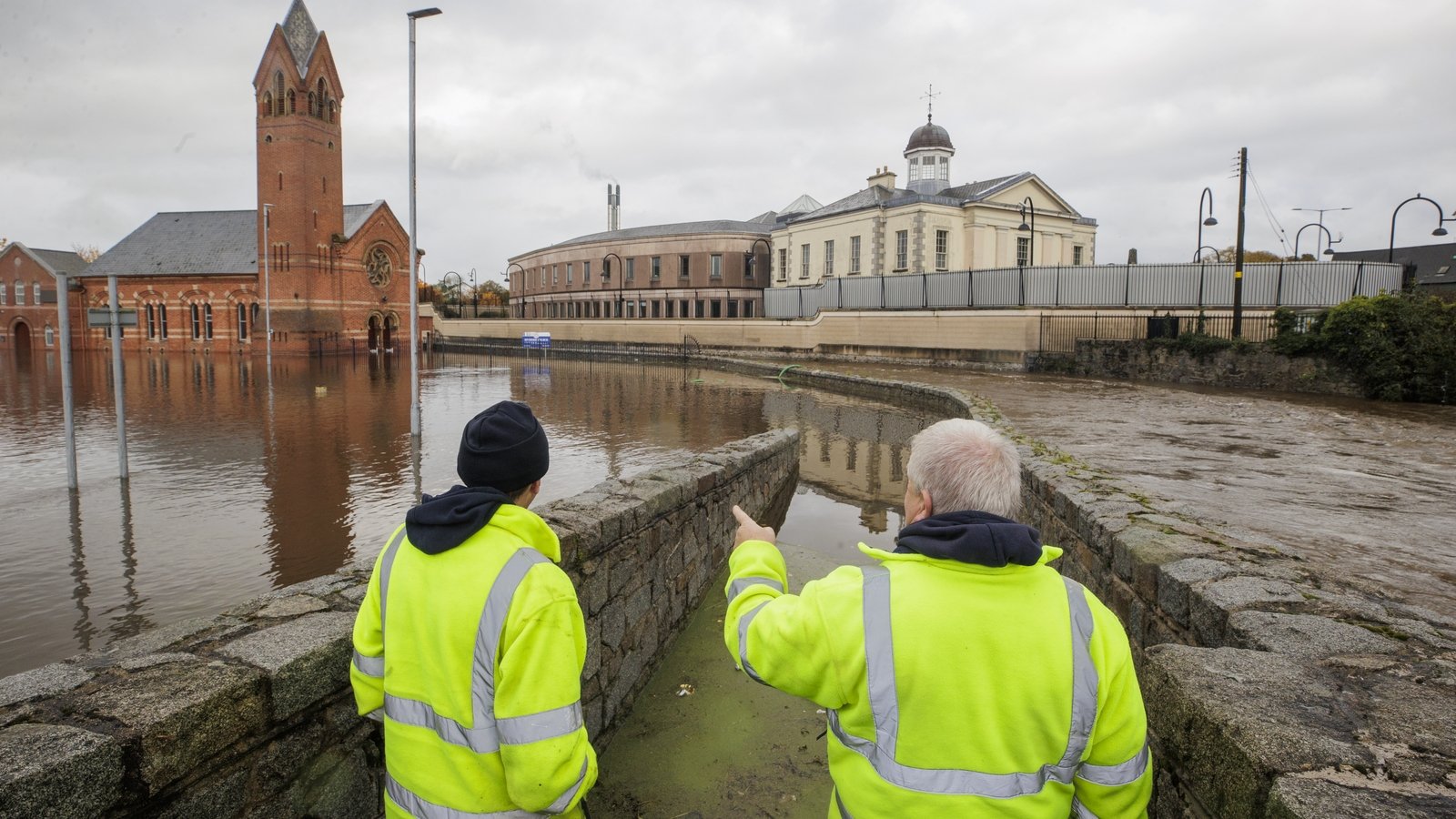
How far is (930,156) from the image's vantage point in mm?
53750

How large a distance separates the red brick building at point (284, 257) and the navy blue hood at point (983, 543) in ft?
162

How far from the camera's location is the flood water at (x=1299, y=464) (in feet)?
20.2

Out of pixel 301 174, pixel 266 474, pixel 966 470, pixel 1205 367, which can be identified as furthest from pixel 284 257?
pixel 966 470

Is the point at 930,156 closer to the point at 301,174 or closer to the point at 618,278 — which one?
the point at 618,278

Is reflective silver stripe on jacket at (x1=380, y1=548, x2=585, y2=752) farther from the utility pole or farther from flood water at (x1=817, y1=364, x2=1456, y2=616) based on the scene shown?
the utility pole

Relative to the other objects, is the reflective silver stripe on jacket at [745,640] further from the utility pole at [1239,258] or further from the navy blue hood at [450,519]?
the utility pole at [1239,258]

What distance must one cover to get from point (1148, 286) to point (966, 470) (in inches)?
1236

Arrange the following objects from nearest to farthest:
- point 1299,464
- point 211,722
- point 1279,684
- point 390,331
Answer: point 211,722 < point 1279,684 < point 1299,464 < point 390,331

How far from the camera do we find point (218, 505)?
9.97 m

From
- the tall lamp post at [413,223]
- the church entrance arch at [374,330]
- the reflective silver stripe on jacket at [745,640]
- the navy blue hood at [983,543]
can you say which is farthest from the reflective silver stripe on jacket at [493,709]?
the church entrance arch at [374,330]

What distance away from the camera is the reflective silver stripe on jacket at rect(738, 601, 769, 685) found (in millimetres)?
2171

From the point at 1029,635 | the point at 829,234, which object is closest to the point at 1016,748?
the point at 1029,635

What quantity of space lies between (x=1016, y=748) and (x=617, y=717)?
3.79m

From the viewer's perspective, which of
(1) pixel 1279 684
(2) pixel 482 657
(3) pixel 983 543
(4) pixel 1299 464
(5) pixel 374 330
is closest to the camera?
(3) pixel 983 543
